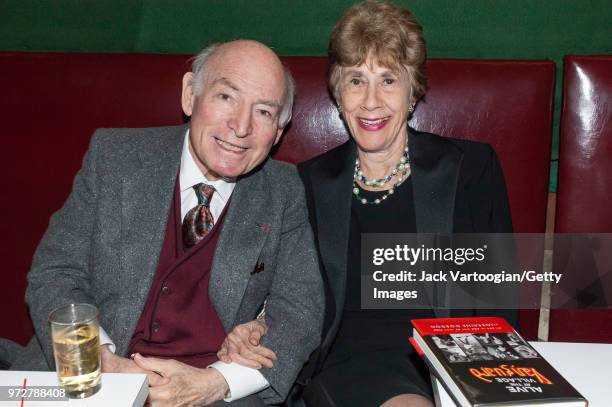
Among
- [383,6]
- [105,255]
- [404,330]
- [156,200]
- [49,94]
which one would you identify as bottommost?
[404,330]

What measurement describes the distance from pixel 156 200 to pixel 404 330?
0.90 meters

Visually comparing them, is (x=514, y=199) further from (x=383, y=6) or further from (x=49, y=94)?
(x=49, y=94)

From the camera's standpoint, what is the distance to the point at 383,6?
1956 millimetres

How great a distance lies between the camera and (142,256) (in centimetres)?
174

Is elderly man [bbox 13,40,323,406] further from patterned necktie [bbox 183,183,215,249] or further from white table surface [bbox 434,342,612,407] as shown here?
white table surface [bbox 434,342,612,407]

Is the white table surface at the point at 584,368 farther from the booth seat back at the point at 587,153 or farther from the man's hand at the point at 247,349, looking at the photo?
the booth seat back at the point at 587,153

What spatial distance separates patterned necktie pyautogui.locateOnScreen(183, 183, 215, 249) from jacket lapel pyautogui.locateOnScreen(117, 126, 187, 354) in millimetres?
70

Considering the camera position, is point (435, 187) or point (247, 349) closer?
point (247, 349)

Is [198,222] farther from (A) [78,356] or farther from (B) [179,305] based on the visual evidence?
(A) [78,356]

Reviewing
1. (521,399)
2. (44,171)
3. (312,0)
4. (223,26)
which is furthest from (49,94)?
(521,399)

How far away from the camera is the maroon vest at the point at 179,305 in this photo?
69.3 inches

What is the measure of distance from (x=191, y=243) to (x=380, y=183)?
679 millimetres

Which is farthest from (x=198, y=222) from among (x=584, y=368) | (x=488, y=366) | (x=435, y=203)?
(x=584, y=368)

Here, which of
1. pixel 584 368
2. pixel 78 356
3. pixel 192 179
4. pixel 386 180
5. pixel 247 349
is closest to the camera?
pixel 78 356
